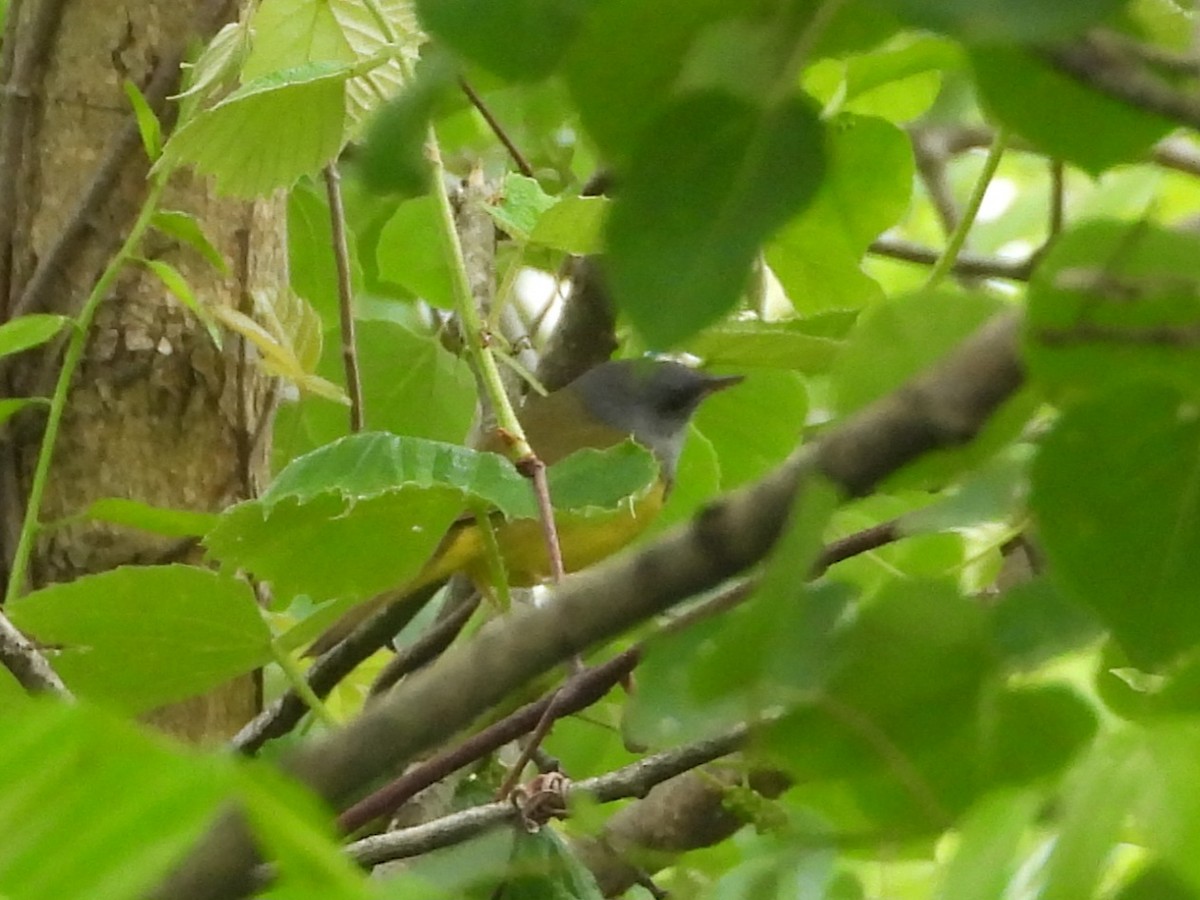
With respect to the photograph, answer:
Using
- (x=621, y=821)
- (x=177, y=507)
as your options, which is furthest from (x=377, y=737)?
(x=177, y=507)

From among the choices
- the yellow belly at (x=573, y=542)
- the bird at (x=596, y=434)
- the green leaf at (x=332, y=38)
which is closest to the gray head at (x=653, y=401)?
the bird at (x=596, y=434)

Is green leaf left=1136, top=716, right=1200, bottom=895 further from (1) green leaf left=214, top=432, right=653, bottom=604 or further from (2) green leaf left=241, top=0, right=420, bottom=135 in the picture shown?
(2) green leaf left=241, top=0, right=420, bottom=135

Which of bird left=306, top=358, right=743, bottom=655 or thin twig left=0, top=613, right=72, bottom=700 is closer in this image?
thin twig left=0, top=613, right=72, bottom=700

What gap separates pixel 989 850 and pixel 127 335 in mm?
762

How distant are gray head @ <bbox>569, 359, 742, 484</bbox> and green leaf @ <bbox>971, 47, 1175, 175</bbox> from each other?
1.20 metres

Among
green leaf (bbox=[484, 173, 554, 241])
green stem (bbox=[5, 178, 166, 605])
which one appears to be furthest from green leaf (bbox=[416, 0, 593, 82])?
green stem (bbox=[5, 178, 166, 605])

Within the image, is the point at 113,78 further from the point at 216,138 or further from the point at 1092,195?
the point at 1092,195

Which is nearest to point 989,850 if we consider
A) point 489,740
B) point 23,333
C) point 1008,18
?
point 1008,18

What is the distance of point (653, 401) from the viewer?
1535 mm

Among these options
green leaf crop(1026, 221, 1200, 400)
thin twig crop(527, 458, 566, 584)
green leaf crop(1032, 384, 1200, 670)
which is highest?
green leaf crop(1026, 221, 1200, 400)

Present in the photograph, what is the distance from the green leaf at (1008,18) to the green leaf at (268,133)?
1.38 ft

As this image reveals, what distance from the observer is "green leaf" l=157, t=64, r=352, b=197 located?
1.89 feet

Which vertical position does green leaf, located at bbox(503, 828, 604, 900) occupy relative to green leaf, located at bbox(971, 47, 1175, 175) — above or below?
below

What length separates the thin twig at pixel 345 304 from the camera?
84 centimetres
